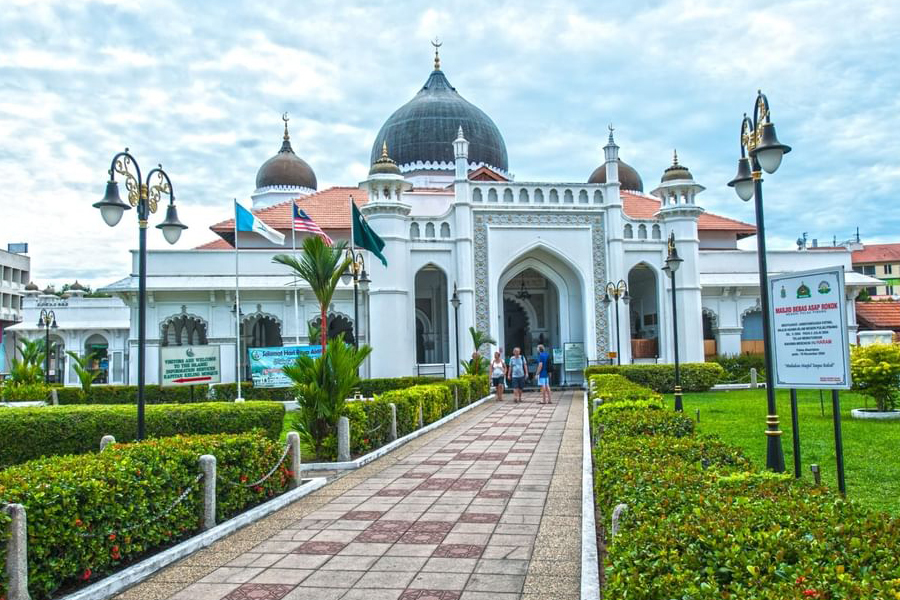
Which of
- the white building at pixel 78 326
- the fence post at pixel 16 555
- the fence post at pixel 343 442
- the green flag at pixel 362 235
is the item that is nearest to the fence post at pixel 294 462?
the fence post at pixel 343 442

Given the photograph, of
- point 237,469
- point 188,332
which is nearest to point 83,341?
point 188,332

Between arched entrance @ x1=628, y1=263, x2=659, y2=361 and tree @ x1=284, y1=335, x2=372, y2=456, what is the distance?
19.6 m

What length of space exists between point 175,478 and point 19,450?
26.7 feet

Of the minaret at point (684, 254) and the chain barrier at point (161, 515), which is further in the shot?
the minaret at point (684, 254)

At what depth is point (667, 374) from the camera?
23.8m

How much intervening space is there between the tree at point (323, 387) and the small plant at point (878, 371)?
893 centimetres

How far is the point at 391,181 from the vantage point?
86.9 feet

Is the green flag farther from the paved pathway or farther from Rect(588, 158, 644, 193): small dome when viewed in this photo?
Rect(588, 158, 644, 193): small dome

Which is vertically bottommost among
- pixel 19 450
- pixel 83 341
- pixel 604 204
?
pixel 19 450

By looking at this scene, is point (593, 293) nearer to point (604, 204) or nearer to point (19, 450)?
point (604, 204)

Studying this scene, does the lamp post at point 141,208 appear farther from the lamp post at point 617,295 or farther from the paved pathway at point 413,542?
the lamp post at point 617,295

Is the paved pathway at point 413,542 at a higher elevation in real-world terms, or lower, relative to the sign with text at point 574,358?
lower

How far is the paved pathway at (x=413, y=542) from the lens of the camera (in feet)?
17.4

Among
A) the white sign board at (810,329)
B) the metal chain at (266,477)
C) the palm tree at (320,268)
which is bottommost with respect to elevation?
the metal chain at (266,477)
